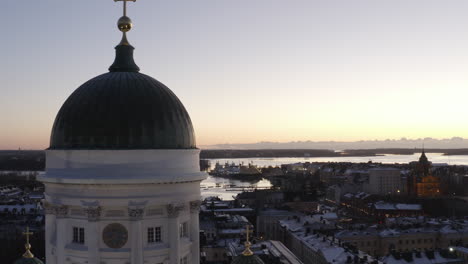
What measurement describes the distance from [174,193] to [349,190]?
118513 mm

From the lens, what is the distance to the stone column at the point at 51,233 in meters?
16.3

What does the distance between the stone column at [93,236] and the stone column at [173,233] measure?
200 cm

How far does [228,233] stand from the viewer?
67375 millimetres

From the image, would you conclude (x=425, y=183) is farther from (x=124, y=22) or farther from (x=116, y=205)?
(x=116, y=205)

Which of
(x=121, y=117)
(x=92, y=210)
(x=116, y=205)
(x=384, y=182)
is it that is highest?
(x=121, y=117)

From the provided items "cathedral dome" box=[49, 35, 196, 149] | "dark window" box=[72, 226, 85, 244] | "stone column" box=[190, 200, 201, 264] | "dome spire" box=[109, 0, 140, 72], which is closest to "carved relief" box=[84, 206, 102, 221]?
"dark window" box=[72, 226, 85, 244]

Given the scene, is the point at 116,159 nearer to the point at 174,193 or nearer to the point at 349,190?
the point at 174,193

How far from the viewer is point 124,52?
1806 cm

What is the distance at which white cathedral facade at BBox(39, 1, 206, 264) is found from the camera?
50.6 ft

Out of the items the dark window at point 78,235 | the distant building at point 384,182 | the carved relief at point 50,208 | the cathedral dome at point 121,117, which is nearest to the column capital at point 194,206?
the cathedral dome at point 121,117

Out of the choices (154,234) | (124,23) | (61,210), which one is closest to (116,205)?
(154,234)

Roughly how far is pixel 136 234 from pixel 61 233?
2.27m

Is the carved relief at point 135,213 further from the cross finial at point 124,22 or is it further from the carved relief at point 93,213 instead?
the cross finial at point 124,22

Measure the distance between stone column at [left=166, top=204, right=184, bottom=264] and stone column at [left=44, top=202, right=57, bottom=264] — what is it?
3.44 metres
